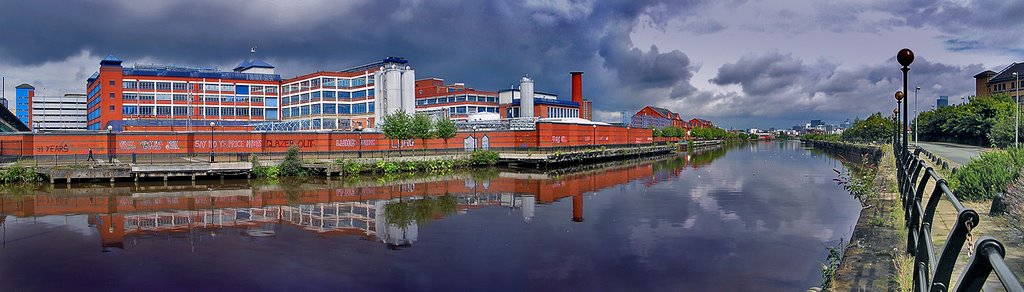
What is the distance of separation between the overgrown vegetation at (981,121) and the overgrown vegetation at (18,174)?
54.9 metres

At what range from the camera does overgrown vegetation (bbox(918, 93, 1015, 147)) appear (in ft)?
131

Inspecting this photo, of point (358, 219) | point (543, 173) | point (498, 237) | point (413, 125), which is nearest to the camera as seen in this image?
point (498, 237)

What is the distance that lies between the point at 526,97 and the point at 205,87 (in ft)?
140

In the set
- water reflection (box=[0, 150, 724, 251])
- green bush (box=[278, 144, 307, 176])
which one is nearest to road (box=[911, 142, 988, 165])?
water reflection (box=[0, 150, 724, 251])

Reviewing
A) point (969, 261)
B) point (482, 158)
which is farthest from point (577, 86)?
point (969, 261)

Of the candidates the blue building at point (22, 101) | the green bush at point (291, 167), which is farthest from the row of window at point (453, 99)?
the blue building at point (22, 101)

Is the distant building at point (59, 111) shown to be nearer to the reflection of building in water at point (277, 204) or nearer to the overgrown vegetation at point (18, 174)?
the overgrown vegetation at point (18, 174)

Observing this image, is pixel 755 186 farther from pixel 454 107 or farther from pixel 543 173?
pixel 454 107

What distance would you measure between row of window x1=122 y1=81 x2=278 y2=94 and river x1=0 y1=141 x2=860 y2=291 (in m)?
57.4

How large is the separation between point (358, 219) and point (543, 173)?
23.3 metres

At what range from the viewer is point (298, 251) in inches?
554

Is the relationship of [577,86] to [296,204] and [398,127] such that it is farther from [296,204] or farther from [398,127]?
[296,204]

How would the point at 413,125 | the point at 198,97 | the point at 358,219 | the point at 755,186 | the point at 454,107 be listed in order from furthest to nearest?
the point at 454,107
the point at 198,97
the point at 413,125
the point at 755,186
the point at 358,219

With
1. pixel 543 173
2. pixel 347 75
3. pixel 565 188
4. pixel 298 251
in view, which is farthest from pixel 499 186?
pixel 347 75
